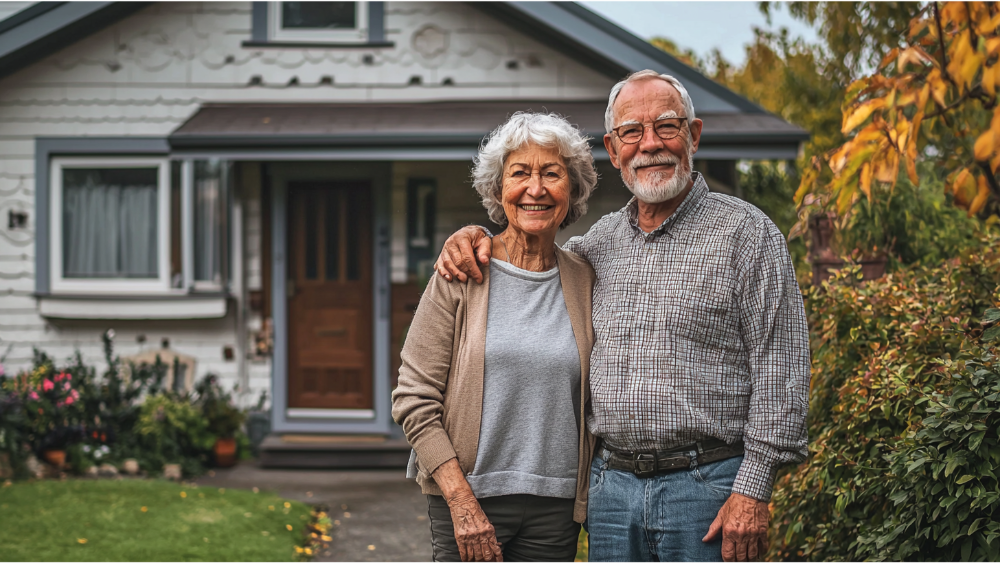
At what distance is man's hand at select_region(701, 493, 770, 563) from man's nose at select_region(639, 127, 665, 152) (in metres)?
1.00

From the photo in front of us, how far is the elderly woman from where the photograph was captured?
2416 millimetres

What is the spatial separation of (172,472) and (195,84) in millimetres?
3478

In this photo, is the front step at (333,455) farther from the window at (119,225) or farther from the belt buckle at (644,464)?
the belt buckle at (644,464)

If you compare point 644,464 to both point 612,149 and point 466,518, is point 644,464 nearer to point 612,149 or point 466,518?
point 466,518

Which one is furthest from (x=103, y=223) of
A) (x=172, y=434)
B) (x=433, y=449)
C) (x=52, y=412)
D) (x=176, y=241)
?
(x=433, y=449)

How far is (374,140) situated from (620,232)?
4595mm

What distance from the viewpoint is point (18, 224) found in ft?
25.4

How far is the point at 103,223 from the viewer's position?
25.6ft

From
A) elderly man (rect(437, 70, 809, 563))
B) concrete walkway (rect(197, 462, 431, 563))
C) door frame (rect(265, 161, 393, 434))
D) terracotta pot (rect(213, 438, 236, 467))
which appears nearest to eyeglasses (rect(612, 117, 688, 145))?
elderly man (rect(437, 70, 809, 563))

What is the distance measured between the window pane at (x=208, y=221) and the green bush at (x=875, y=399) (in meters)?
5.38

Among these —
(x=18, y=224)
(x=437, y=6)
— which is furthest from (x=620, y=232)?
(x=18, y=224)

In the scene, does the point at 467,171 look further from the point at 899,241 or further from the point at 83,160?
the point at 899,241

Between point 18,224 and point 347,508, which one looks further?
point 18,224

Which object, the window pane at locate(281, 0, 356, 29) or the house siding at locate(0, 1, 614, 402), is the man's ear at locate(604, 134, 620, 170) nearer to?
the house siding at locate(0, 1, 614, 402)
